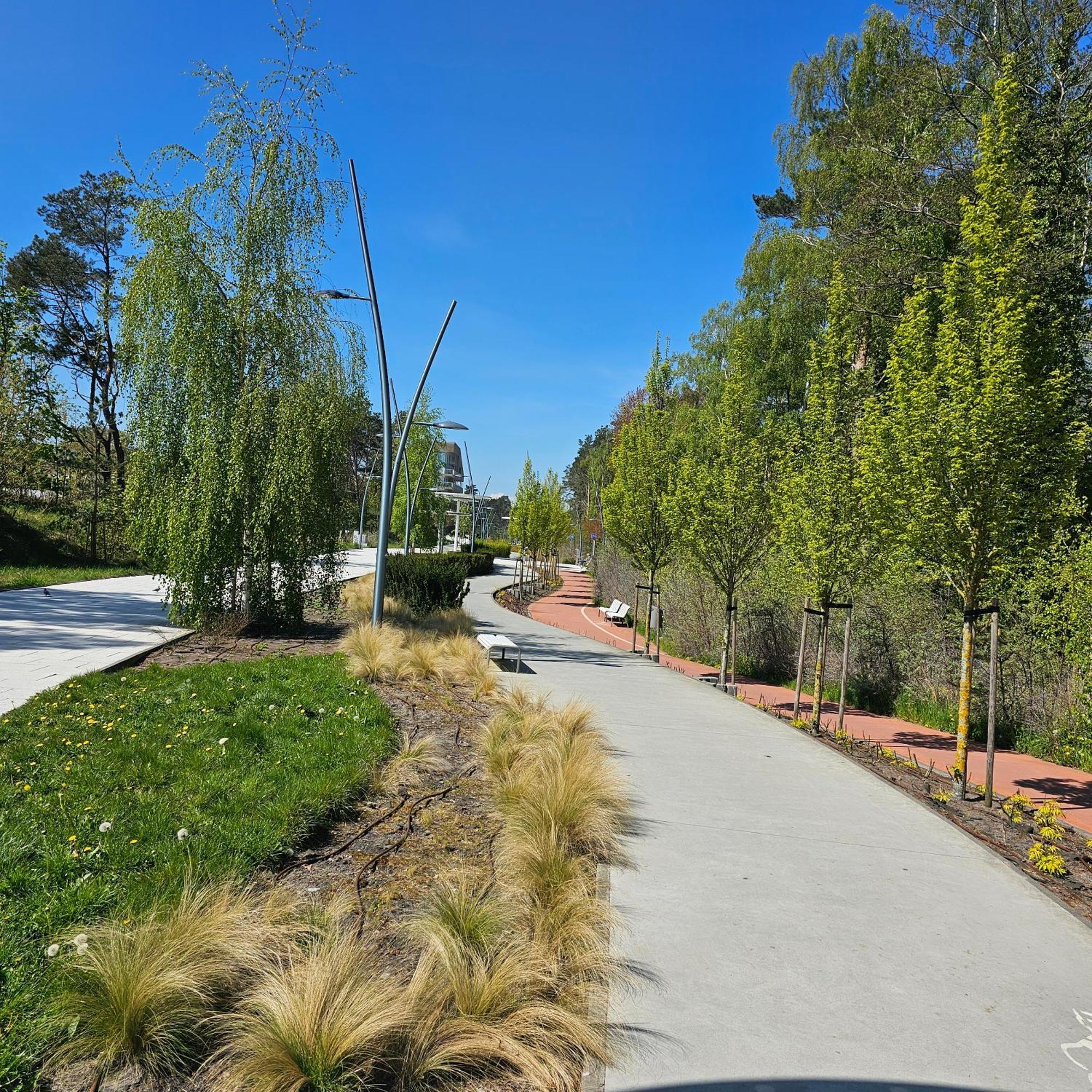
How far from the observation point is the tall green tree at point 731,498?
11.8m

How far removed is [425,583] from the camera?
17188 millimetres

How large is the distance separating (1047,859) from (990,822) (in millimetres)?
1258

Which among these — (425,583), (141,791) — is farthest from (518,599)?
(141,791)

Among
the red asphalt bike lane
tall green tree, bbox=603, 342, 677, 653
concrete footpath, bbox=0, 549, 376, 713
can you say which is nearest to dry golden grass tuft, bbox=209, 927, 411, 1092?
concrete footpath, bbox=0, 549, 376, 713

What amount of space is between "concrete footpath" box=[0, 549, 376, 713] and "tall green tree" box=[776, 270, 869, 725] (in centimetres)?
781

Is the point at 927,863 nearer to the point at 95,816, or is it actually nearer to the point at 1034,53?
the point at 95,816

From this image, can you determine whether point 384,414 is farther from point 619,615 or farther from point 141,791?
point 619,615

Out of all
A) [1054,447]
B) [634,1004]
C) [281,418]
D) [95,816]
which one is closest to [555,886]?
[634,1004]

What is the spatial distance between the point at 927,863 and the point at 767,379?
22.7 m

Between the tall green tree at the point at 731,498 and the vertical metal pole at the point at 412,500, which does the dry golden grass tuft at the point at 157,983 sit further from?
the vertical metal pole at the point at 412,500

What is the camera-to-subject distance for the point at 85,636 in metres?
11.3

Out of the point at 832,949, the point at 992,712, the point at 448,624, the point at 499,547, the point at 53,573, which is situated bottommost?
the point at 832,949

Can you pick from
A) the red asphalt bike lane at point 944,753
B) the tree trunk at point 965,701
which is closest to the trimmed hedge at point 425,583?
the red asphalt bike lane at point 944,753

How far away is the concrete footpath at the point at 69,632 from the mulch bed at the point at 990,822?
797 cm
